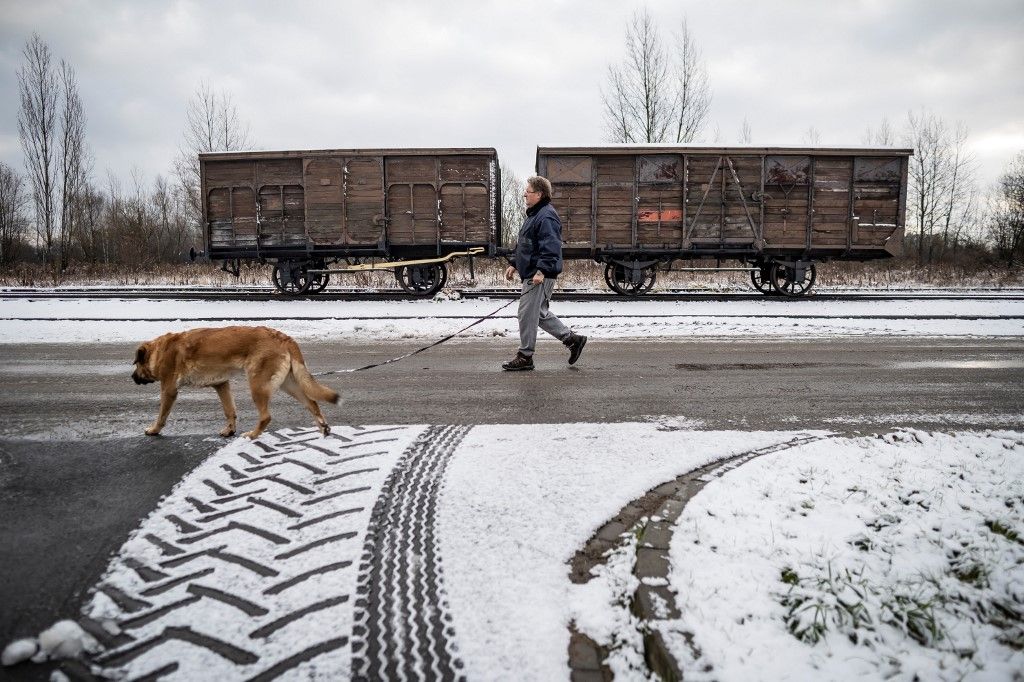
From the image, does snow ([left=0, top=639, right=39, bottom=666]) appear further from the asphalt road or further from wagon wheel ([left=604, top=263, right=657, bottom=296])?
wagon wheel ([left=604, top=263, right=657, bottom=296])

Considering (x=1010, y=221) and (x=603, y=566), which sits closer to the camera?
(x=603, y=566)

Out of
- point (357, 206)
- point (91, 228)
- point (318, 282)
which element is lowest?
point (318, 282)

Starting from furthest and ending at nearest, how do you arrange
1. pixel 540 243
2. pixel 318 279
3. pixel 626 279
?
pixel 318 279, pixel 626 279, pixel 540 243

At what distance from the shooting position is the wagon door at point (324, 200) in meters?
15.3

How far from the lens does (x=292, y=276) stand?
16078 millimetres

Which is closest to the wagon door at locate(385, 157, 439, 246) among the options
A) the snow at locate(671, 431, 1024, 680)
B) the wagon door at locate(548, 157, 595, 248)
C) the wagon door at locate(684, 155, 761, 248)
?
the wagon door at locate(548, 157, 595, 248)

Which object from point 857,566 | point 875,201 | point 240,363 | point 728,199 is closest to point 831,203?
point 875,201

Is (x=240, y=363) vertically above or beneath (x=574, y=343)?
above

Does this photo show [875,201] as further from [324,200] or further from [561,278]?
[324,200]

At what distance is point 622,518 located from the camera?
271 cm

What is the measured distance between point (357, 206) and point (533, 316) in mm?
10419

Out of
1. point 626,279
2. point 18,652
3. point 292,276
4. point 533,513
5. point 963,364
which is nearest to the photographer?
point 18,652

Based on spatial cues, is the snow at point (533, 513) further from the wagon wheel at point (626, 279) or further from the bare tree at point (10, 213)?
the bare tree at point (10, 213)

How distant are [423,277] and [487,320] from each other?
551 cm
